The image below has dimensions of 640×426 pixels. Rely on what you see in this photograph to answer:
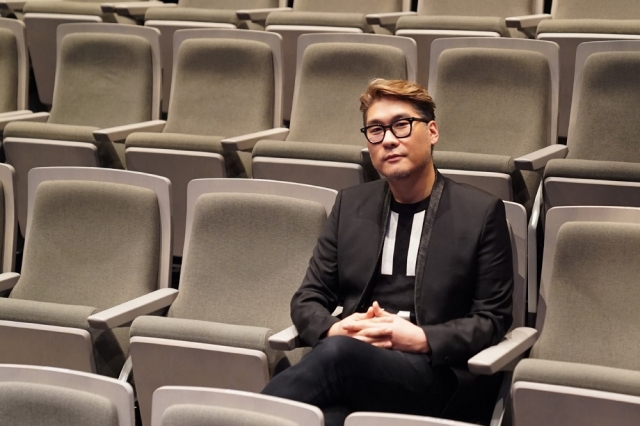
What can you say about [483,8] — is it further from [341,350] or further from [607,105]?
[341,350]

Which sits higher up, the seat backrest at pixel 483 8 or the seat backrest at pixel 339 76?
the seat backrest at pixel 483 8

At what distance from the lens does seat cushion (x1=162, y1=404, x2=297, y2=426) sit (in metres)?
0.32

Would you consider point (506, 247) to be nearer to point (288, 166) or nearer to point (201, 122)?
point (288, 166)

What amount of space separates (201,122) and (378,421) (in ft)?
1.49

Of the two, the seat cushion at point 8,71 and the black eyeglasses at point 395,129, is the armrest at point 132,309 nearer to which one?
the black eyeglasses at point 395,129

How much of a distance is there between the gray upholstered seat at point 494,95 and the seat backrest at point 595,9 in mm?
156

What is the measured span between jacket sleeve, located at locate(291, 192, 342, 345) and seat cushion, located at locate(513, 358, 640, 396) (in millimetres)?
107

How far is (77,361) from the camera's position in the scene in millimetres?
492

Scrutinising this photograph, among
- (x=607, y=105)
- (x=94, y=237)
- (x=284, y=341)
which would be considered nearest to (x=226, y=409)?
(x=284, y=341)

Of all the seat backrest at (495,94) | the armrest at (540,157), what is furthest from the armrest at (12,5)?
the armrest at (540,157)

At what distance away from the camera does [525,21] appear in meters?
0.73

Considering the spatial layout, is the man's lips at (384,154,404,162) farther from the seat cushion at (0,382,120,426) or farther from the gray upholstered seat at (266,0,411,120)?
the gray upholstered seat at (266,0,411,120)

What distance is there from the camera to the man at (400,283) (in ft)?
1.36

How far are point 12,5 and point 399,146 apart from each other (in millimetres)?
580
